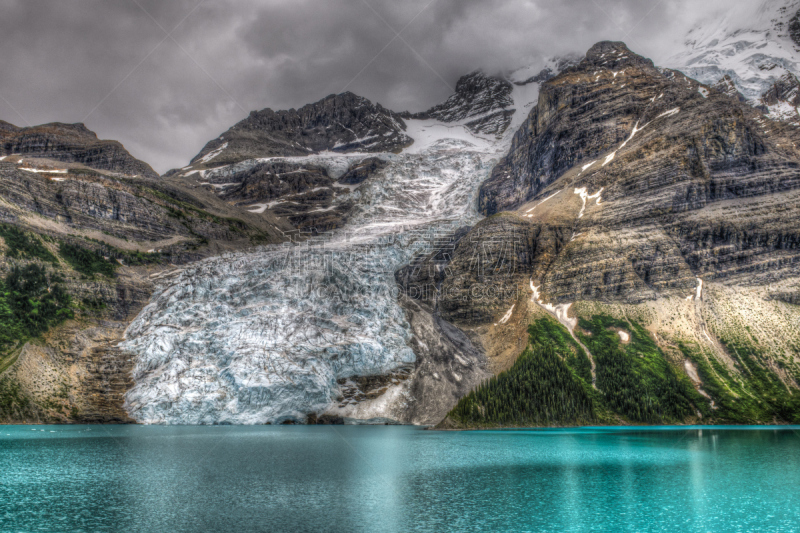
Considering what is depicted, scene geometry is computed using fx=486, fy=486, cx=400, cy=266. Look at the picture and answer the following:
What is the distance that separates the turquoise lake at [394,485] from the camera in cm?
2734

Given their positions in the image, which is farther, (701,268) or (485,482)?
(701,268)

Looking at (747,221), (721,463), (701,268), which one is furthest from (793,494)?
(747,221)

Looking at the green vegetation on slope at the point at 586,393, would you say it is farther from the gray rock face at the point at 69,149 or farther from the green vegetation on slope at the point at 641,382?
the gray rock face at the point at 69,149

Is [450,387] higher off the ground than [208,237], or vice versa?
[208,237]

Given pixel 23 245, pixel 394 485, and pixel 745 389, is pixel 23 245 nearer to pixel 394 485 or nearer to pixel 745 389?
pixel 394 485

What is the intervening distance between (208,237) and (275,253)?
1285 inches

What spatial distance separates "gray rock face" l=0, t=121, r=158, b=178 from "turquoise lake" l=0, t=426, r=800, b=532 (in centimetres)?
14689

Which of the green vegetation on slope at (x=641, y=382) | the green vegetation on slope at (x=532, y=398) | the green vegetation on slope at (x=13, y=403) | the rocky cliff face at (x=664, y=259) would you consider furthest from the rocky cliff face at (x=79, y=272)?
the green vegetation on slope at (x=641, y=382)

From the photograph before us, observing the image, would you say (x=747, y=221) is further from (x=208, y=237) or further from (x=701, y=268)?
(x=208, y=237)

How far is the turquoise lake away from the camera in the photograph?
27.3m

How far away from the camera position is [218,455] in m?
49.5

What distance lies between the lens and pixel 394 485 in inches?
1464

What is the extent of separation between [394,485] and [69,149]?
20575 centimetres

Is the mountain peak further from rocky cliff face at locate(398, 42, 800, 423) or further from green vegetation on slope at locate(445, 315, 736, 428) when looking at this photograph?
green vegetation on slope at locate(445, 315, 736, 428)
